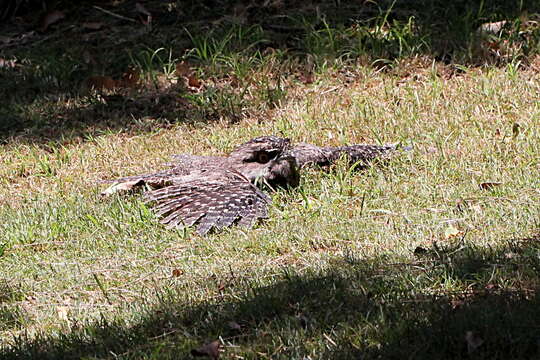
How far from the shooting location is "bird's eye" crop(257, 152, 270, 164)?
7.59 metres

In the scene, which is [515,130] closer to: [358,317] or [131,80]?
[358,317]

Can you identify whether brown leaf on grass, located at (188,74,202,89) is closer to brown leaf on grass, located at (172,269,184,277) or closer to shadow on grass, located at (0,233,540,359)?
brown leaf on grass, located at (172,269,184,277)

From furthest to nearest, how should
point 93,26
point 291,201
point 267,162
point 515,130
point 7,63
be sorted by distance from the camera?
point 93,26, point 7,63, point 515,130, point 267,162, point 291,201

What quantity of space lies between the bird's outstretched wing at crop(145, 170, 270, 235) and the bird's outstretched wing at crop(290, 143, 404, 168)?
A: 0.60 m

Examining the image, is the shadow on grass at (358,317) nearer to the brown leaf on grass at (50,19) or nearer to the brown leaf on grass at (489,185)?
the brown leaf on grass at (489,185)

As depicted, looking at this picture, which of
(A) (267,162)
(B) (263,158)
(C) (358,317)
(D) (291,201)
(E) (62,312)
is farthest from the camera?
(B) (263,158)

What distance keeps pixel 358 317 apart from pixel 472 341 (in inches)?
25.1

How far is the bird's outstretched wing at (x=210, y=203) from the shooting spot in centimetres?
662

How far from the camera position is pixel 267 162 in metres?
7.52

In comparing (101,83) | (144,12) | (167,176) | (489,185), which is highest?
(489,185)

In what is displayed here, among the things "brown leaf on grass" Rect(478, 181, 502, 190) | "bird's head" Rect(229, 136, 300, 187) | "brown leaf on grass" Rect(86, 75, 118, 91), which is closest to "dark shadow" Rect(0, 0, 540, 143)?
"brown leaf on grass" Rect(86, 75, 118, 91)

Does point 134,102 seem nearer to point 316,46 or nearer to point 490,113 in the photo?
point 316,46

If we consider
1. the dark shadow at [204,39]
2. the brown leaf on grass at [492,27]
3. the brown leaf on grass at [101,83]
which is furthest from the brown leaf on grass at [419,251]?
the brown leaf on grass at [101,83]

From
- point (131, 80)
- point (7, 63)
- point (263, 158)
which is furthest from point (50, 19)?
point (263, 158)
